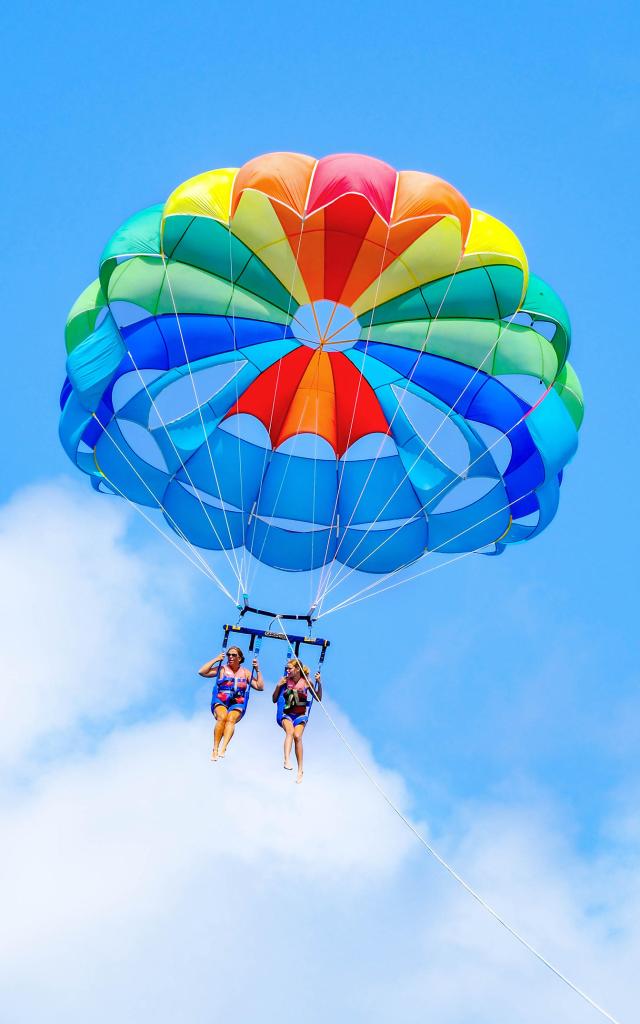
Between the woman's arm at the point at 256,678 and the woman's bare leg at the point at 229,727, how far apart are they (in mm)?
273

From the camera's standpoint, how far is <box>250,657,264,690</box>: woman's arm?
10.9 metres

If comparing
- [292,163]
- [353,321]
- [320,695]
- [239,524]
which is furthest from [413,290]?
[320,695]

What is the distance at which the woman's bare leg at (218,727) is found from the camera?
35.2 ft

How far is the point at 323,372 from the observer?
12555 mm

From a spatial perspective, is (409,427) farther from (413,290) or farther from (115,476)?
(115,476)

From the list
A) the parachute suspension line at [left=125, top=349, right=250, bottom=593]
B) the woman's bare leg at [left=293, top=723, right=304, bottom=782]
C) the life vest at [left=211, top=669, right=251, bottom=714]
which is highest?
the parachute suspension line at [left=125, top=349, right=250, bottom=593]

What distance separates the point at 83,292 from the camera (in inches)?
472

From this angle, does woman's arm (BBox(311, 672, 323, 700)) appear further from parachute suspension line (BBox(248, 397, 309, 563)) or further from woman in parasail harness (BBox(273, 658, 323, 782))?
parachute suspension line (BBox(248, 397, 309, 563))

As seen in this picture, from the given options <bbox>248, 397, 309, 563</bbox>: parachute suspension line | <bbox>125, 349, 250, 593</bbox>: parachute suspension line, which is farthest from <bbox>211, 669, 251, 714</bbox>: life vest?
<bbox>248, 397, 309, 563</bbox>: parachute suspension line

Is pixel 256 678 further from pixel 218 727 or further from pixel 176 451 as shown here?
pixel 176 451

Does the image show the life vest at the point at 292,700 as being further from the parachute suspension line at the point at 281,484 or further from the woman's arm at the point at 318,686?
the parachute suspension line at the point at 281,484

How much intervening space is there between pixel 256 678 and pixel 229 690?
27 centimetres

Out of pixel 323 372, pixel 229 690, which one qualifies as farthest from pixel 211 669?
pixel 323 372

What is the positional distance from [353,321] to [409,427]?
46.6 inches
